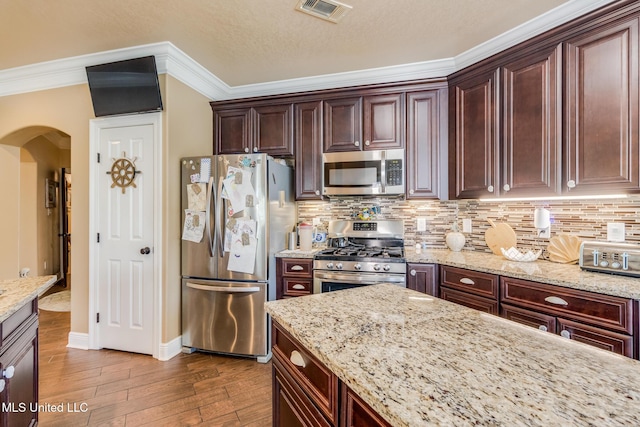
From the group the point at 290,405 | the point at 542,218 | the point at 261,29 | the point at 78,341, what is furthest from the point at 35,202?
the point at 542,218

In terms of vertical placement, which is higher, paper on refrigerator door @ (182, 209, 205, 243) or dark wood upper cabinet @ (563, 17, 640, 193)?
dark wood upper cabinet @ (563, 17, 640, 193)

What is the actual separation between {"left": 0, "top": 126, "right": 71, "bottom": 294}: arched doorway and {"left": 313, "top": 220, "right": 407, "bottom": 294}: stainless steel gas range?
289 cm

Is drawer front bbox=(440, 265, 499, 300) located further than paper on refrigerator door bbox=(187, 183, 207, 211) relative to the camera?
No

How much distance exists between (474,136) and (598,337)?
1.58 meters

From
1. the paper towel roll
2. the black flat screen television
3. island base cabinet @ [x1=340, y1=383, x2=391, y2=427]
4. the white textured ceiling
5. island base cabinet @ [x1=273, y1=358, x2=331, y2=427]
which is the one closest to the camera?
island base cabinet @ [x1=340, y1=383, x2=391, y2=427]

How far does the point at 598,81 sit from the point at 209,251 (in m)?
2.97

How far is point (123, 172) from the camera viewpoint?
2.72 meters

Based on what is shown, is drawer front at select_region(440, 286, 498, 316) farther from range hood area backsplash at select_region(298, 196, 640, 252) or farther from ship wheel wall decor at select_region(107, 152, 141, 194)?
ship wheel wall decor at select_region(107, 152, 141, 194)

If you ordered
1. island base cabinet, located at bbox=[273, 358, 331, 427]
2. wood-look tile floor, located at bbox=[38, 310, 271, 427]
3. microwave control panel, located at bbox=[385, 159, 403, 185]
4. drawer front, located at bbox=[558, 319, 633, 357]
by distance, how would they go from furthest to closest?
microwave control panel, located at bbox=[385, 159, 403, 185] → wood-look tile floor, located at bbox=[38, 310, 271, 427] → drawer front, located at bbox=[558, 319, 633, 357] → island base cabinet, located at bbox=[273, 358, 331, 427]

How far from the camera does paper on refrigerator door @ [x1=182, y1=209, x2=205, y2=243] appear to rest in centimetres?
268

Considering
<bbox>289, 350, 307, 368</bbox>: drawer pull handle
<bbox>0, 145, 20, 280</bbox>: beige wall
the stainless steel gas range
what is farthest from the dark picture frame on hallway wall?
<bbox>289, 350, 307, 368</bbox>: drawer pull handle

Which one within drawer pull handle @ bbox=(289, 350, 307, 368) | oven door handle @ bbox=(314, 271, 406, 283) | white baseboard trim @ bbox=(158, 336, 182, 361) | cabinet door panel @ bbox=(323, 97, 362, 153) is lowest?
white baseboard trim @ bbox=(158, 336, 182, 361)

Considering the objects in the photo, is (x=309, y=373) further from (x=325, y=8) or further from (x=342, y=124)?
(x=342, y=124)

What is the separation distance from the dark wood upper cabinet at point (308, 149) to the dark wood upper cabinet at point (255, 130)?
9cm
